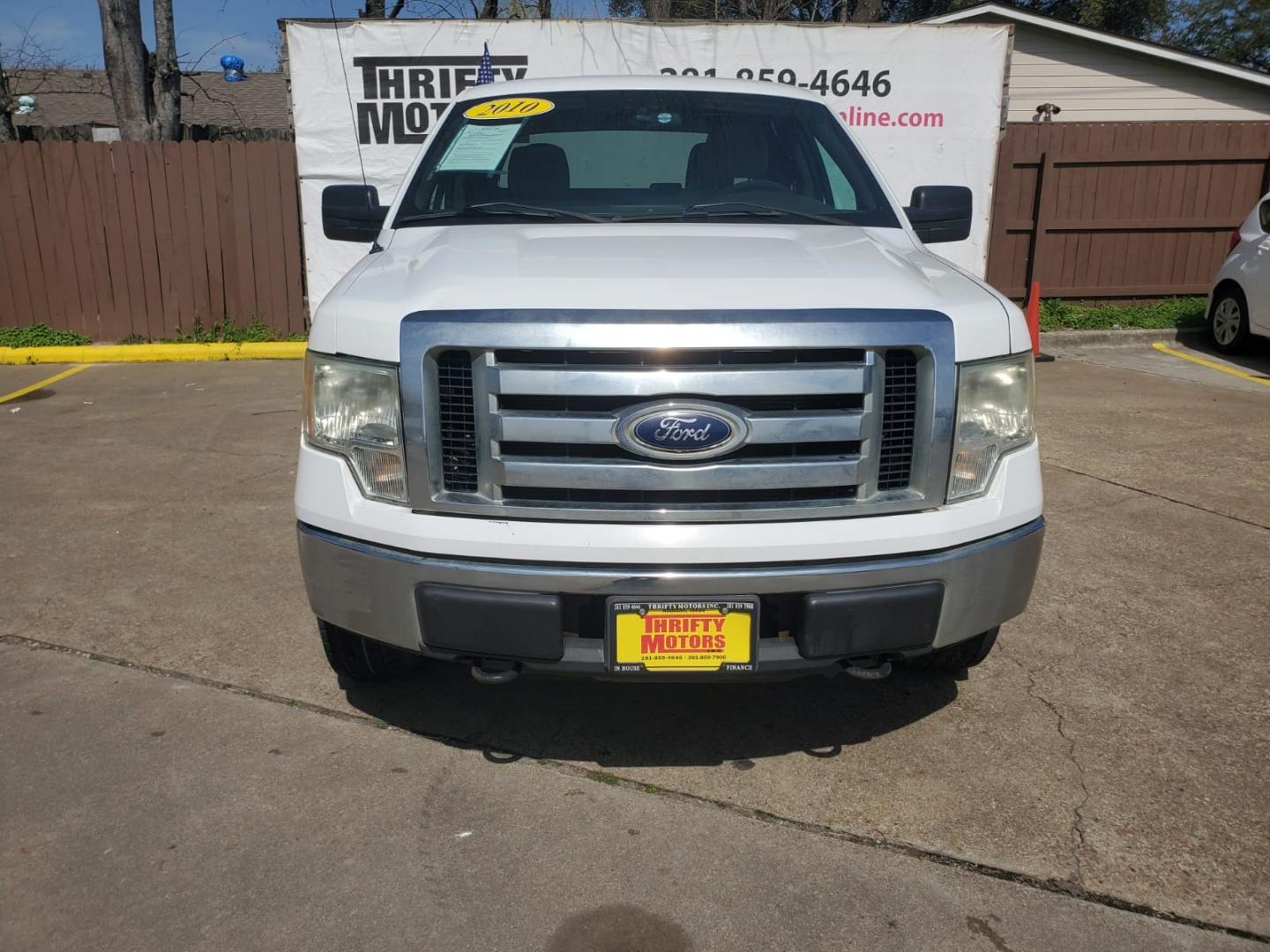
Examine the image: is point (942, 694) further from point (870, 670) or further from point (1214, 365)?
point (1214, 365)

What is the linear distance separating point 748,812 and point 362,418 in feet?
4.74

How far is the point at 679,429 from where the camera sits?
8.30ft

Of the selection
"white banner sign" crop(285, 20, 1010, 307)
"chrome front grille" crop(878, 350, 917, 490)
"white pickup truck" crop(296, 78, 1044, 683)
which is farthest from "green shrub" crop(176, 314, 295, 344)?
"chrome front grille" crop(878, 350, 917, 490)

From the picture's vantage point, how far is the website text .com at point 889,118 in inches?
385

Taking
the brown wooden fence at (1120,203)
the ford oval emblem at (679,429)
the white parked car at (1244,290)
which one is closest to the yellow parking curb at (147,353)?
the brown wooden fence at (1120,203)

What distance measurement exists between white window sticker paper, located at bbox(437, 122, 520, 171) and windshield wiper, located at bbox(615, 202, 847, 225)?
2.41 ft

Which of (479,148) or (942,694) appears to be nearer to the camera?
(942,694)

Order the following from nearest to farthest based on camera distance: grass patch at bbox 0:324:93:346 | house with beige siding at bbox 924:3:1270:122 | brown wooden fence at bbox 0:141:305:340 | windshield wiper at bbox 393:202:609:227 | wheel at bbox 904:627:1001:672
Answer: wheel at bbox 904:627:1001:672 < windshield wiper at bbox 393:202:609:227 < brown wooden fence at bbox 0:141:305:340 < grass patch at bbox 0:324:93:346 < house with beige siding at bbox 924:3:1270:122

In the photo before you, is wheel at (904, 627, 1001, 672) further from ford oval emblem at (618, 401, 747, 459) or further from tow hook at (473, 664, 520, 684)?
tow hook at (473, 664, 520, 684)

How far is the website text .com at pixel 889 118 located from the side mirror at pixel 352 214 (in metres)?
6.81

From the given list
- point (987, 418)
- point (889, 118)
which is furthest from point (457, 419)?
point (889, 118)

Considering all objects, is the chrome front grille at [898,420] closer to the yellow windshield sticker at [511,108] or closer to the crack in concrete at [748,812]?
the crack in concrete at [748,812]

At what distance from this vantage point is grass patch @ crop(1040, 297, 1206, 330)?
1124 cm

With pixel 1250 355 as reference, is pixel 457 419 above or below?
above
